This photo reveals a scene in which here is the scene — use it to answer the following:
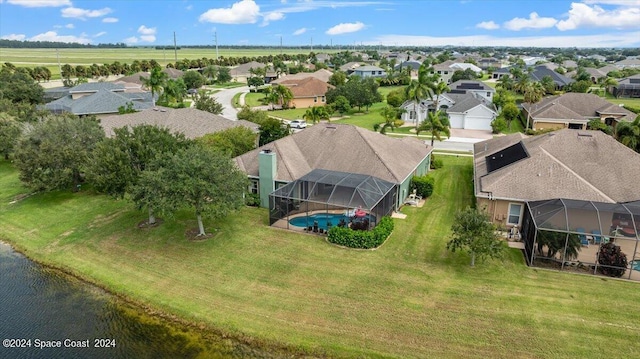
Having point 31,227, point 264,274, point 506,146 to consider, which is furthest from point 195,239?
point 506,146

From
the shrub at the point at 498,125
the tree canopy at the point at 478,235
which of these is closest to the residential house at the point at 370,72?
the shrub at the point at 498,125

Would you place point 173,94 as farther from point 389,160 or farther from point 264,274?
point 264,274

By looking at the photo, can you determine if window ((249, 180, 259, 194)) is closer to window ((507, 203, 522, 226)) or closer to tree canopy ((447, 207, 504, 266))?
tree canopy ((447, 207, 504, 266))

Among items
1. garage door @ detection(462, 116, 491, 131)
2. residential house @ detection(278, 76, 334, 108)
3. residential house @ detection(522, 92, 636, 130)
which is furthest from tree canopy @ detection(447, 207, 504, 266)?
residential house @ detection(278, 76, 334, 108)

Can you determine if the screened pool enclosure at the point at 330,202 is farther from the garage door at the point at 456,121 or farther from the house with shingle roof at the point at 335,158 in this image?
the garage door at the point at 456,121

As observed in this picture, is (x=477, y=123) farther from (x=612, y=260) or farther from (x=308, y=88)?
(x=612, y=260)
